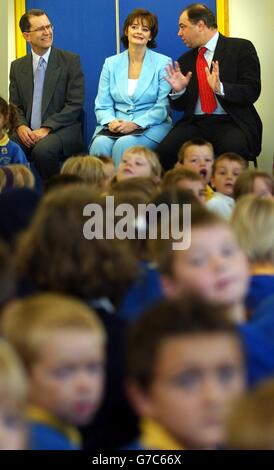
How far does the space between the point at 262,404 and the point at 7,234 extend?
1990mm

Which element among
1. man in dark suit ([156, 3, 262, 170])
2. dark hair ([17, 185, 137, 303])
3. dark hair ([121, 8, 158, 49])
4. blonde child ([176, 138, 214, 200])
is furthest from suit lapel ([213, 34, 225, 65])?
dark hair ([17, 185, 137, 303])

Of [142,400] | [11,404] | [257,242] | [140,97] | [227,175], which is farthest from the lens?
[140,97]

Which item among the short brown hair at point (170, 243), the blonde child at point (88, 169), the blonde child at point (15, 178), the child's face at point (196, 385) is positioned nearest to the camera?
the child's face at point (196, 385)

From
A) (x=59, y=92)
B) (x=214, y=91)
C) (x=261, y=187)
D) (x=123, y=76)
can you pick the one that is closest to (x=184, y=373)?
(x=261, y=187)

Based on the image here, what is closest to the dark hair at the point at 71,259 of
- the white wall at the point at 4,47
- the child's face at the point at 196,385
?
the child's face at the point at 196,385

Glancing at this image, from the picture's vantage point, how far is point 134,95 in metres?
6.63

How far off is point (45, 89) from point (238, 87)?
137cm

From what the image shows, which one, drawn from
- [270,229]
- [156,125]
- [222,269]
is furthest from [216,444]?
[156,125]

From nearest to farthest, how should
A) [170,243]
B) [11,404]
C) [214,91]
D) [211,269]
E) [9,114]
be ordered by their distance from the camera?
1. [11,404]
2. [211,269]
3. [170,243]
4. [214,91]
5. [9,114]

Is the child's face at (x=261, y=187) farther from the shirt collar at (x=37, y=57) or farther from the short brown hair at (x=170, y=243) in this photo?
the shirt collar at (x=37, y=57)

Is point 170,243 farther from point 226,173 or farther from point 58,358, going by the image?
point 226,173

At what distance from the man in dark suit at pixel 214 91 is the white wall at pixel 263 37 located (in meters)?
0.66

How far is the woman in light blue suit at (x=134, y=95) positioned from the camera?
6.50 meters

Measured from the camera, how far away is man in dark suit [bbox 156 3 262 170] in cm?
624
